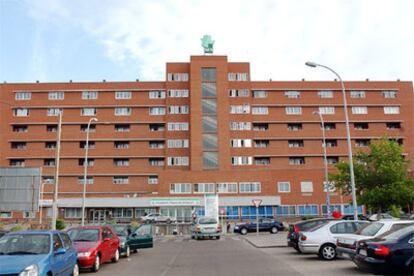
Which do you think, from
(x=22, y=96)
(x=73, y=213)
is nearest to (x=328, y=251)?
(x=73, y=213)

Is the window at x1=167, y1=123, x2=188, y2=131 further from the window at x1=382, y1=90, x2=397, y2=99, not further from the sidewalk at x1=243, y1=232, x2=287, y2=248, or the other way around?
the sidewalk at x1=243, y1=232, x2=287, y2=248

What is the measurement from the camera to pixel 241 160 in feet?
228

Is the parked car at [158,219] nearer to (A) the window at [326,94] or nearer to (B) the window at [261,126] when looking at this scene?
(B) the window at [261,126]

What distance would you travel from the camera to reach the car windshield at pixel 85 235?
15633 mm

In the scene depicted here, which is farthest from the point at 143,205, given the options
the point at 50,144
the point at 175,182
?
the point at 50,144

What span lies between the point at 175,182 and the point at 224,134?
10967 millimetres

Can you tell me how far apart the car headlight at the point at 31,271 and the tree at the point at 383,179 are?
2980cm

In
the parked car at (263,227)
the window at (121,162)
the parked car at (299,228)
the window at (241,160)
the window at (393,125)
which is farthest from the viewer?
the window at (393,125)

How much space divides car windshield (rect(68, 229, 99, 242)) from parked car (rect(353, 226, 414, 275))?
919 cm

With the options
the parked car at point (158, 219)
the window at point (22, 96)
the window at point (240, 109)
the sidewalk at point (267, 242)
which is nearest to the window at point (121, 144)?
the parked car at point (158, 219)

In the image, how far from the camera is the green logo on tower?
76.1m

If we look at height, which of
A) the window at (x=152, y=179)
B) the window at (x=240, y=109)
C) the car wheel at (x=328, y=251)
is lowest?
the car wheel at (x=328, y=251)

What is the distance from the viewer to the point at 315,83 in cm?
7462

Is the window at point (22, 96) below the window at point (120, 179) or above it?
above
